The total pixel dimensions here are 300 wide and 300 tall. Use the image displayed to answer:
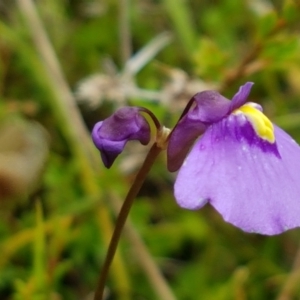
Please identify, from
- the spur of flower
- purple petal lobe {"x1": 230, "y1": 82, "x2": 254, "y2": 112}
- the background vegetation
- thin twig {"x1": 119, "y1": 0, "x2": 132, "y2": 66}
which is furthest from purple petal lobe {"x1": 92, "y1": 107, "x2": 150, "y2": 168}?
thin twig {"x1": 119, "y1": 0, "x2": 132, "y2": 66}

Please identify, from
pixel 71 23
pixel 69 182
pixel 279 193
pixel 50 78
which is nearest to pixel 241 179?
pixel 279 193

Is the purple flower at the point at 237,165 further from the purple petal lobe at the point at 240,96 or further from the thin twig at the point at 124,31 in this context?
the thin twig at the point at 124,31

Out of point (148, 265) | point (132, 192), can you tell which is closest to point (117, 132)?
point (132, 192)

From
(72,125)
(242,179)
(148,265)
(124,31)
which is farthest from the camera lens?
(124,31)

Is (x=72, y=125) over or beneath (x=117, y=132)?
beneath

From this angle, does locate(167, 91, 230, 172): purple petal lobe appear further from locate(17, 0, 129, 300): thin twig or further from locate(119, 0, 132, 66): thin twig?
locate(119, 0, 132, 66): thin twig

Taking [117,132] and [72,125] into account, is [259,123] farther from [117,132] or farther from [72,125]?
[72,125]
